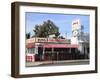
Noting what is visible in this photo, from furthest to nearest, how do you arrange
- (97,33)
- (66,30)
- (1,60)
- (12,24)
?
(97,33), (66,30), (12,24), (1,60)

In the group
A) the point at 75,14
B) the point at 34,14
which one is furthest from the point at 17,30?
the point at 75,14

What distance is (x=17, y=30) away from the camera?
1.93m

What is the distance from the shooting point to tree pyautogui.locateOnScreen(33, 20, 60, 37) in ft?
6.67

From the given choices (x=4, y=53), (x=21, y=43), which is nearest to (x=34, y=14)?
(x=21, y=43)

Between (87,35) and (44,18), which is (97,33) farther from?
(44,18)

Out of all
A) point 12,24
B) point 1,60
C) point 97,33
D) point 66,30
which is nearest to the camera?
point 1,60

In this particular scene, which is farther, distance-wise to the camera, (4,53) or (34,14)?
(34,14)

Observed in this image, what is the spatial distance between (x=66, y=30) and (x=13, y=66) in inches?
21.2

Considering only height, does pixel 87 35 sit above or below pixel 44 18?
below

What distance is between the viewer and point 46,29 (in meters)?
2.06

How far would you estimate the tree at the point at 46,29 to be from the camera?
2.03m

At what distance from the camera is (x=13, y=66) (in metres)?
1.94

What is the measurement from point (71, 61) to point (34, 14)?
506 mm

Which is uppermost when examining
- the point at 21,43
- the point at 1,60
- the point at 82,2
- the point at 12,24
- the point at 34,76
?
the point at 82,2
